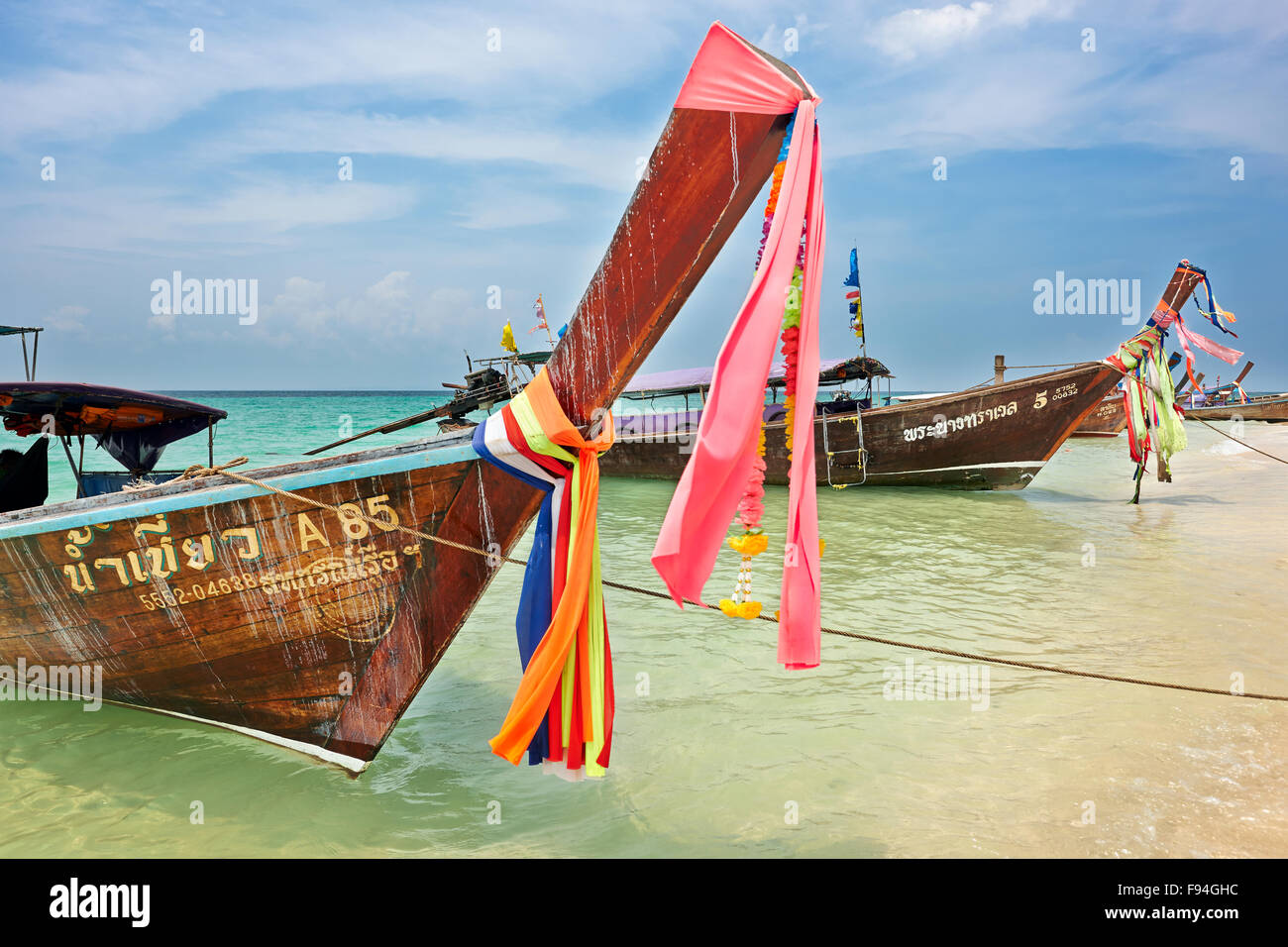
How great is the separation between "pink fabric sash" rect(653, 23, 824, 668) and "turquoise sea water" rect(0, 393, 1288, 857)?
5.03ft

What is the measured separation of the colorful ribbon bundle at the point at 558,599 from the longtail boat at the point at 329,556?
127mm

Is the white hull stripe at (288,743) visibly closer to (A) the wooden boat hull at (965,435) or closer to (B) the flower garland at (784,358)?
(B) the flower garland at (784,358)

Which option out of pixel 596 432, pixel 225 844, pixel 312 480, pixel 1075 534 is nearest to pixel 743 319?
pixel 596 432

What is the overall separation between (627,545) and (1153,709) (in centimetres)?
617

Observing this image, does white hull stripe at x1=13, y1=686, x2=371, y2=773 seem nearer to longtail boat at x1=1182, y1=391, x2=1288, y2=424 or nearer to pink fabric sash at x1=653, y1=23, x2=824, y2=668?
pink fabric sash at x1=653, y1=23, x2=824, y2=668

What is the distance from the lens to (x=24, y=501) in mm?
6316

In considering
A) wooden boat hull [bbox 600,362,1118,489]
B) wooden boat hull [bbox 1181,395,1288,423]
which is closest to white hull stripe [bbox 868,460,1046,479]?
wooden boat hull [bbox 600,362,1118,489]

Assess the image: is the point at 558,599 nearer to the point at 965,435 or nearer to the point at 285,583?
the point at 285,583

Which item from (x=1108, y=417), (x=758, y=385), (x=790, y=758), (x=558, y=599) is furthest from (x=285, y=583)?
(x=1108, y=417)

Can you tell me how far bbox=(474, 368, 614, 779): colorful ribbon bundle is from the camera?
281 cm

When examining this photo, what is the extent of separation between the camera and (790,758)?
3.99 metres

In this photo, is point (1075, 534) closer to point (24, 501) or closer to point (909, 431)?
point (909, 431)

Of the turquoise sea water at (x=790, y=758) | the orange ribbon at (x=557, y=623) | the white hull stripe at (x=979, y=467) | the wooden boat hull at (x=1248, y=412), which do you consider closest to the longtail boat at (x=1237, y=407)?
the wooden boat hull at (x=1248, y=412)

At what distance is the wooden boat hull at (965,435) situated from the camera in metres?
12.8
